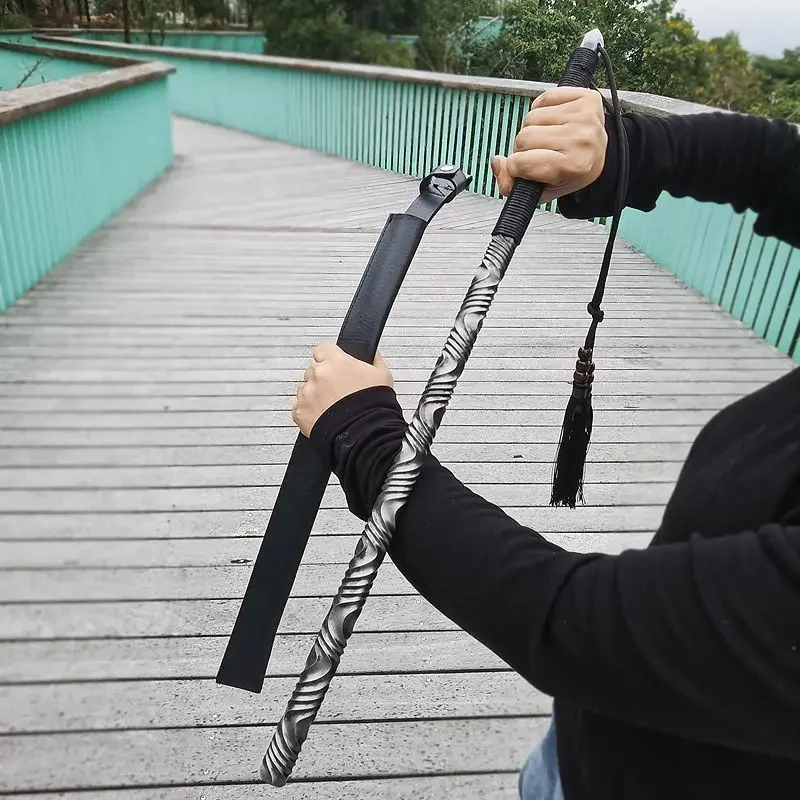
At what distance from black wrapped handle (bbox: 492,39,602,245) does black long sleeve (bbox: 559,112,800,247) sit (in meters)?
0.06

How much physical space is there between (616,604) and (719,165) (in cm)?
49

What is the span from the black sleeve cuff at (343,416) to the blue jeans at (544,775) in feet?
1.14

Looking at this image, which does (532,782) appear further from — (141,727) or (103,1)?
(103,1)

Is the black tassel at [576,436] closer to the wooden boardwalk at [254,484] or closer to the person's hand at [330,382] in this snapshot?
the wooden boardwalk at [254,484]

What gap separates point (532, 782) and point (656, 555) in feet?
1.38

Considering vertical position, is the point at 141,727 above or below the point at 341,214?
below

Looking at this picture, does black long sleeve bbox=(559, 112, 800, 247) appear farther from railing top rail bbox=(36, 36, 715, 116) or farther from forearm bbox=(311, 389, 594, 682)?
forearm bbox=(311, 389, 594, 682)

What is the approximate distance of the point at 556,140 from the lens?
0.56m

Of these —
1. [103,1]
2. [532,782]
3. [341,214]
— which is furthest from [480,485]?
[103,1]

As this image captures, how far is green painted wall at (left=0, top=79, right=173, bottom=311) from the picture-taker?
2.37 metres

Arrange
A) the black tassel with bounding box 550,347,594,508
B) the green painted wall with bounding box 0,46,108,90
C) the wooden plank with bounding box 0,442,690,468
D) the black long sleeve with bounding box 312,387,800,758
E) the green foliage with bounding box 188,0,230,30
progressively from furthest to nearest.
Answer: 1. the green foliage with bounding box 188,0,230,30
2. the green painted wall with bounding box 0,46,108,90
3. the wooden plank with bounding box 0,442,690,468
4. the black tassel with bounding box 550,347,594,508
5. the black long sleeve with bounding box 312,387,800,758

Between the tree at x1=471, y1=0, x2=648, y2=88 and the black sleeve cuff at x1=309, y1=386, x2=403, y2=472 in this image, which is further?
the tree at x1=471, y1=0, x2=648, y2=88

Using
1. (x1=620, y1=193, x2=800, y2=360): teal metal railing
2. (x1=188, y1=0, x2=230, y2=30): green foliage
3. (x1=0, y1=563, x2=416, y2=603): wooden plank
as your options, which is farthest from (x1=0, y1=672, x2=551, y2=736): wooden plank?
(x1=188, y1=0, x2=230, y2=30): green foliage

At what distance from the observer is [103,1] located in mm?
2521
